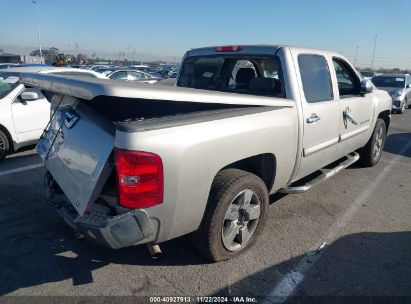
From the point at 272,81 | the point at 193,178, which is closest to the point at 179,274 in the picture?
the point at 193,178

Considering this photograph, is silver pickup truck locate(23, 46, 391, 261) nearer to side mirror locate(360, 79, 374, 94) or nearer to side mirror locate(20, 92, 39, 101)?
side mirror locate(360, 79, 374, 94)

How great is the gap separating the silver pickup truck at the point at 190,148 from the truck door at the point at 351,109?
68 millimetres

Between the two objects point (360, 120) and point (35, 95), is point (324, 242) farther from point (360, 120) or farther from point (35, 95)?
point (35, 95)

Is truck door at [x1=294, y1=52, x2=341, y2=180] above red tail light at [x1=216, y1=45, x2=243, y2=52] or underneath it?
underneath

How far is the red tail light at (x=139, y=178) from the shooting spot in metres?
2.33

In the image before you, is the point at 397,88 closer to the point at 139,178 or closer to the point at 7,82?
the point at 7,82

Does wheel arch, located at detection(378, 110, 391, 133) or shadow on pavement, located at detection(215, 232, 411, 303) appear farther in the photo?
wheel arch, located at detection(378, 110, 391, 133)

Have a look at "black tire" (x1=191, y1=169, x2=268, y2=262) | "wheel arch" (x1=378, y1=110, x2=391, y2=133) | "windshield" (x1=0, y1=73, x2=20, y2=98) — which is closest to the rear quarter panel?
"black tire" (x1=191, y1=169, x2=268, y2=262)

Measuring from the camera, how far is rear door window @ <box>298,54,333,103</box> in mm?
3904

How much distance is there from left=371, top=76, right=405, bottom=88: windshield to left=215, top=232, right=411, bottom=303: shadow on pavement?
1389 centimetres

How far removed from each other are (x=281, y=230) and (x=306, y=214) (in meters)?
0.57

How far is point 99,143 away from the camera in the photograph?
2568 millimetres

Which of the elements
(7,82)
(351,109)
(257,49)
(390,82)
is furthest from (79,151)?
(390,82)

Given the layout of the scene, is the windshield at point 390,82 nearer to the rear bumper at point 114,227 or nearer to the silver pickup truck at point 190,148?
the silver pickup truck at point 190,148
